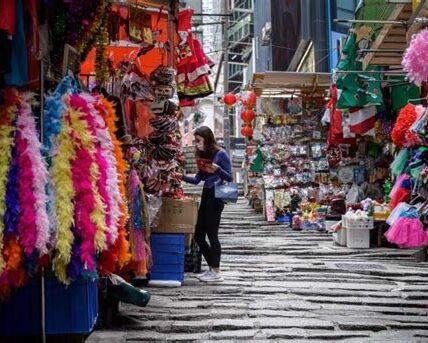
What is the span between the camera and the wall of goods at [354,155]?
8.16 meters

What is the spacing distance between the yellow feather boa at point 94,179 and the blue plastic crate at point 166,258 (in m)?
3.58

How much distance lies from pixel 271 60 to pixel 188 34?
79.6 feet

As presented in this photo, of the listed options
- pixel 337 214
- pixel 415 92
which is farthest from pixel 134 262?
pixel 337 214

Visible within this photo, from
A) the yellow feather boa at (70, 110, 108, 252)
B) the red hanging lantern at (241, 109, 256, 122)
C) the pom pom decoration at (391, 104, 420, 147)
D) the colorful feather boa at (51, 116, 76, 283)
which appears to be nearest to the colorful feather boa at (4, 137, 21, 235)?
the colorful feather boa at (51, 116, 76, 283)

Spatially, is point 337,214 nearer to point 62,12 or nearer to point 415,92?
point 415,92

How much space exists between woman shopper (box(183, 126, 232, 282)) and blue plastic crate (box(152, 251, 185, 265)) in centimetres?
56

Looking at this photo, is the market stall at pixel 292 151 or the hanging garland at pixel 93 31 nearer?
the hanging garland at pixel 93 31

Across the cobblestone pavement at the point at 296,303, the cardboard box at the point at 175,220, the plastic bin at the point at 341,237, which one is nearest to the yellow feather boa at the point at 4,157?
the cobblestone pavement at the point at 296,303

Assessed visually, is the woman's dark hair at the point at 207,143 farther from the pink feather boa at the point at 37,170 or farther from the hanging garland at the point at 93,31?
the pink feather boa at the point at 37,170

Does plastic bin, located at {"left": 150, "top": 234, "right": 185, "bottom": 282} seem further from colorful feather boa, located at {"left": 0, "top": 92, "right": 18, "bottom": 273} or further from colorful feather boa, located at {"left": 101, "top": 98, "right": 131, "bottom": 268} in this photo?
colorful feather boa, located at {"left": 0, "top": 92, "right": 18, "bottom": 273}

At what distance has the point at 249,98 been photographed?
16.9 meters

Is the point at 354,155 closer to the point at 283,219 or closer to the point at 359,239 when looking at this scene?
the point at 359,239

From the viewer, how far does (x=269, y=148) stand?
731 inches

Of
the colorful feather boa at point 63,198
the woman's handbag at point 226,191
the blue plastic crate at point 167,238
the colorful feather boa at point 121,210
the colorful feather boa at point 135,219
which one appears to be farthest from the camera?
the woman's handbag at point 226,191
